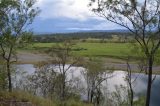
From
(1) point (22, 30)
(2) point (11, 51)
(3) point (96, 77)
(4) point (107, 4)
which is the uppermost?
(4) point (107, 4)

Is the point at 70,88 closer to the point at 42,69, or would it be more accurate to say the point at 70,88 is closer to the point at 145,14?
the point at 42,69

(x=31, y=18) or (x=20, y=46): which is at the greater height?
(x=31, y=18)

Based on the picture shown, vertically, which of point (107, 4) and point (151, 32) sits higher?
point (107, 4)

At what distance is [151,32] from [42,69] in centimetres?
3541

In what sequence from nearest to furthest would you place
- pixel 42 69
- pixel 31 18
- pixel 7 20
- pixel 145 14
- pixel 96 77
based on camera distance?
pixel 145 14
pixel 7 20
pixel 31 18
pixel 42 69
pixel 96 77

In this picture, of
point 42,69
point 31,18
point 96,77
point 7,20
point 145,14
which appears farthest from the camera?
point 96,77

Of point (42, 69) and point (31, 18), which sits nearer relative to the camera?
point (31, 18)


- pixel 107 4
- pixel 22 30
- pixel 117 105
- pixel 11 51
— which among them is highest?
pixel 107 4

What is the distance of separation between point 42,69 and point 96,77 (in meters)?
9.91

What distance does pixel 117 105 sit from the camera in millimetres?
55594

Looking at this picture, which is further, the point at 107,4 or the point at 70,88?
the point at 70,88

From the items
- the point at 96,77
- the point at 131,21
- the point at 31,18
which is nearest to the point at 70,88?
the point at 96,77

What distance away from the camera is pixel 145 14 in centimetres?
2097

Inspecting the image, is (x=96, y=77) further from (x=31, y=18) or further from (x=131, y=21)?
A: (x=131, y=21)
